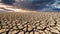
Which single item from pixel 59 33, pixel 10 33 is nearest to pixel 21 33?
pixel 10 33

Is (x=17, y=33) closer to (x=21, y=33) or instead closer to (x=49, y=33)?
(x=21, y=33)

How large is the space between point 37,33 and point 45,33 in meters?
0.16

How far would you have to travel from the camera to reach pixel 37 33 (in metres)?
2.45

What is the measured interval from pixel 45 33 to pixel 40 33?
0.34 ft

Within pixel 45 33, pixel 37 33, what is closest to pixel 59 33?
pixel 45 33

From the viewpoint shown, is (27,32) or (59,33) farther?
(27,32)

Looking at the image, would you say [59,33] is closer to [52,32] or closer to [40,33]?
[52,32]

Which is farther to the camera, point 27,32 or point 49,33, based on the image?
point 27,32

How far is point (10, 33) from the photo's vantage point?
2.42 m

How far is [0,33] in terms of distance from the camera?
237cm

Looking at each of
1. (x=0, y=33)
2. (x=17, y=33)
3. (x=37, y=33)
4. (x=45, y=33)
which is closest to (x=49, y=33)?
(x=45, y=33)

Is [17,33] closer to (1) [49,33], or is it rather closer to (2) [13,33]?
(2) [13,33]

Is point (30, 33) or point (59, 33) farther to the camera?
point (30, 33)

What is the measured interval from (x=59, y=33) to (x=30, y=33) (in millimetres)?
571
